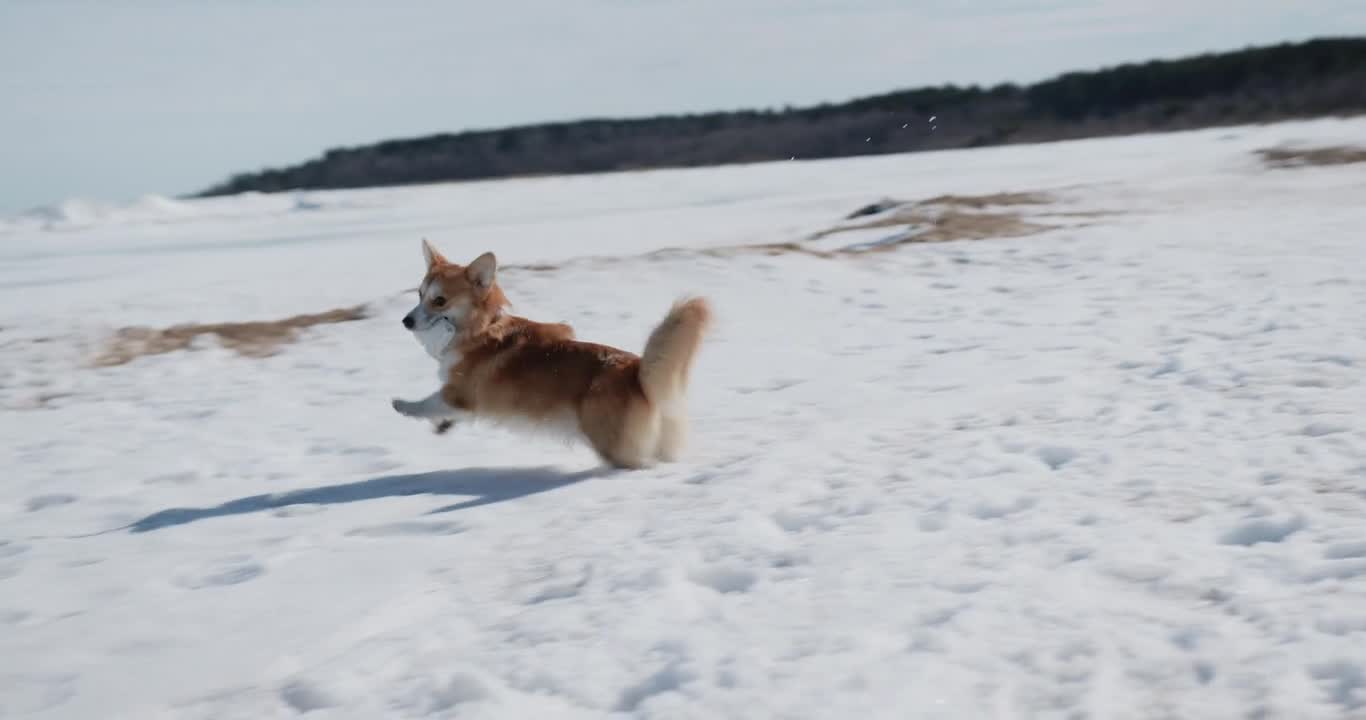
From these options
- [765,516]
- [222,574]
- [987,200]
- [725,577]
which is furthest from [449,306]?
[987,200]

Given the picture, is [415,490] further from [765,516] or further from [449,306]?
[765,516]

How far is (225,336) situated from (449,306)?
442 cm

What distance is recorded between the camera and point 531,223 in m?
20.1

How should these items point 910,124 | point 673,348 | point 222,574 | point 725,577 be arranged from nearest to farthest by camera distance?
point 725,577 < point 222,574 < point 673,348 < point 910,124

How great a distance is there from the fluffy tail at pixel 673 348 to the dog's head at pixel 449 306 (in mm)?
799

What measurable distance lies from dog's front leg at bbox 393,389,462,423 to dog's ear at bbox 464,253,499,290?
0.49m

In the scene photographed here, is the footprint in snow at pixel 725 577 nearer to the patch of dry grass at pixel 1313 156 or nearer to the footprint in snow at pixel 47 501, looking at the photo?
the footprint in snow at pixel 47 501

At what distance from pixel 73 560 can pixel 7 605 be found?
1.49 ft

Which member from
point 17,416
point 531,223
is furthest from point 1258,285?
point 531,223

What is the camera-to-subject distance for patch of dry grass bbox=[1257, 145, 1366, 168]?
1797 cm

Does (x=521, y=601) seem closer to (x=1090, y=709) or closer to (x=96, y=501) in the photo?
(x=1090, y=709)

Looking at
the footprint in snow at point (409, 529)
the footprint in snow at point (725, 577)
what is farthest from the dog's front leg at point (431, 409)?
the footprint in snow at point (725, 577)

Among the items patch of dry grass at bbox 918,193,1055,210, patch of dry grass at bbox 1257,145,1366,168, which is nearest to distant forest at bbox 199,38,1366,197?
patch of dry grass at bbox 1257,145,1366,168

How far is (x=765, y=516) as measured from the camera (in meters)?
4.17
